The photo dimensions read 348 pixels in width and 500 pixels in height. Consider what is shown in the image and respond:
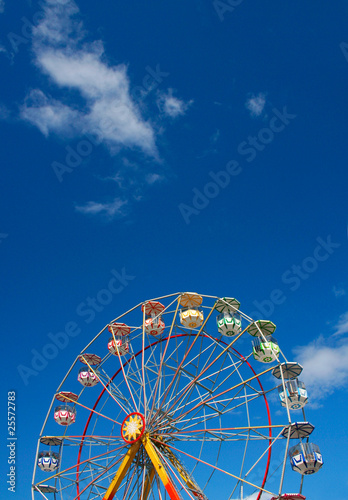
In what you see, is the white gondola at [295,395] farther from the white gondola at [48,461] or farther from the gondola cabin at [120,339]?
the white gondola at [48,461]

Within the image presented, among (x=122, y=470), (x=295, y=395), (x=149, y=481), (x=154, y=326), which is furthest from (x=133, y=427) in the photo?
(x=295, y=395)

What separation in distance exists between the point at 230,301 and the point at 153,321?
180 inches

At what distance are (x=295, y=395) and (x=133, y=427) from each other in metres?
7.32

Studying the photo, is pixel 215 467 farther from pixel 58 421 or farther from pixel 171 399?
pixel 58 421

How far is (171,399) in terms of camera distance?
63.5 ft

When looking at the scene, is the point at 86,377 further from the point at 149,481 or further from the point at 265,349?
the point at 265,349

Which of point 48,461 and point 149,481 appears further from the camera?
point 48,461

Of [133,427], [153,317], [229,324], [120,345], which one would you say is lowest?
[133,427]

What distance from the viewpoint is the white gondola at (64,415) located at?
22094 millimetres

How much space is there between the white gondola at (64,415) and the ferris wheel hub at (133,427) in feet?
17.5

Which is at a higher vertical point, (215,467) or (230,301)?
(230,301)

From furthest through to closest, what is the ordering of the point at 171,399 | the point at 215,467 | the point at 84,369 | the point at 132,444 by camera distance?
the point at 84,369 < the point at 171,399 < the point at 132,444 < the point at 215,467

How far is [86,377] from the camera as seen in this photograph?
77.4 ft

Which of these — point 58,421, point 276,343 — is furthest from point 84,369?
point 276,343
